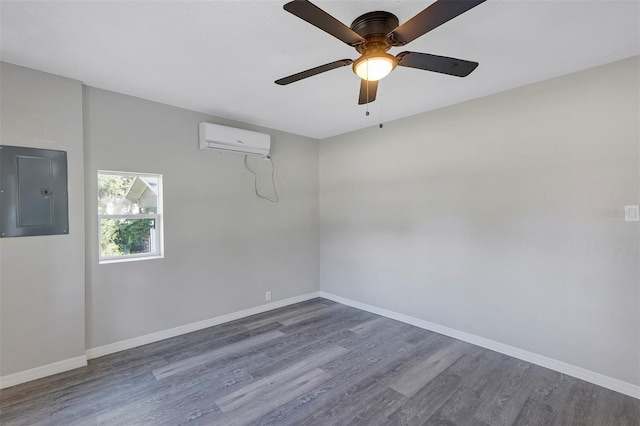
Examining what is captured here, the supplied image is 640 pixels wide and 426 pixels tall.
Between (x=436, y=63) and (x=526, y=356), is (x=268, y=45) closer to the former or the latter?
(x=436, y=63)

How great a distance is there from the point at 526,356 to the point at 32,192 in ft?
15.3

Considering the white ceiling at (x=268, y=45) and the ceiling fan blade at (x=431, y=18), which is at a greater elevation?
the white ceiling at (x=268, y=45)

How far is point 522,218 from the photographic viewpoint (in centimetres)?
277

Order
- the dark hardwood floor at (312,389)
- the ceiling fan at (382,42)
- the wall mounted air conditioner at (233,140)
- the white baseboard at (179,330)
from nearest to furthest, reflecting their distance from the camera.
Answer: the ceiling fan at (382,42) → the dark hardwood floor at (312,389) → the white baseboard at (179,330) → the wall mounted air conditioner at (233,140)

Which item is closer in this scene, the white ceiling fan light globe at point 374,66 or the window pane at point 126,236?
the white ceiling fan light globe at point 374,66

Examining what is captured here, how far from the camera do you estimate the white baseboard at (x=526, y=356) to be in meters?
2.28

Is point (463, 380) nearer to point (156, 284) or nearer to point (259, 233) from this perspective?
point (259, 233)

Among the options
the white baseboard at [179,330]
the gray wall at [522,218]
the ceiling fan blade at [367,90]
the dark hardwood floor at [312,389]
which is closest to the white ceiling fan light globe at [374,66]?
the ceiling fan blade at [367,90]

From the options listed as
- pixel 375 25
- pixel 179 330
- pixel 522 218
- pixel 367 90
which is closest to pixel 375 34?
pixel 375 25

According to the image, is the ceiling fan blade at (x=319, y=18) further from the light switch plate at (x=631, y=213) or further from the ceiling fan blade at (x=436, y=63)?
the light switch plate at (x=631, y=213)

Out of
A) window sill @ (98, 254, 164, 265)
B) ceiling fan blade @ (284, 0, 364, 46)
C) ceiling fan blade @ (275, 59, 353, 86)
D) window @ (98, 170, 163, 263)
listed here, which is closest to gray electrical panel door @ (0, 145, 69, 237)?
window @ (98, 170, 163, 263)

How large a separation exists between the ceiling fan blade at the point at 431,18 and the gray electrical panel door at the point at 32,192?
9.66 ft

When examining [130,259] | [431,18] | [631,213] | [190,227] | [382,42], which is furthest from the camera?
[190,227]

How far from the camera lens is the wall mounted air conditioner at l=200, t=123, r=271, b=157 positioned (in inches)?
132
